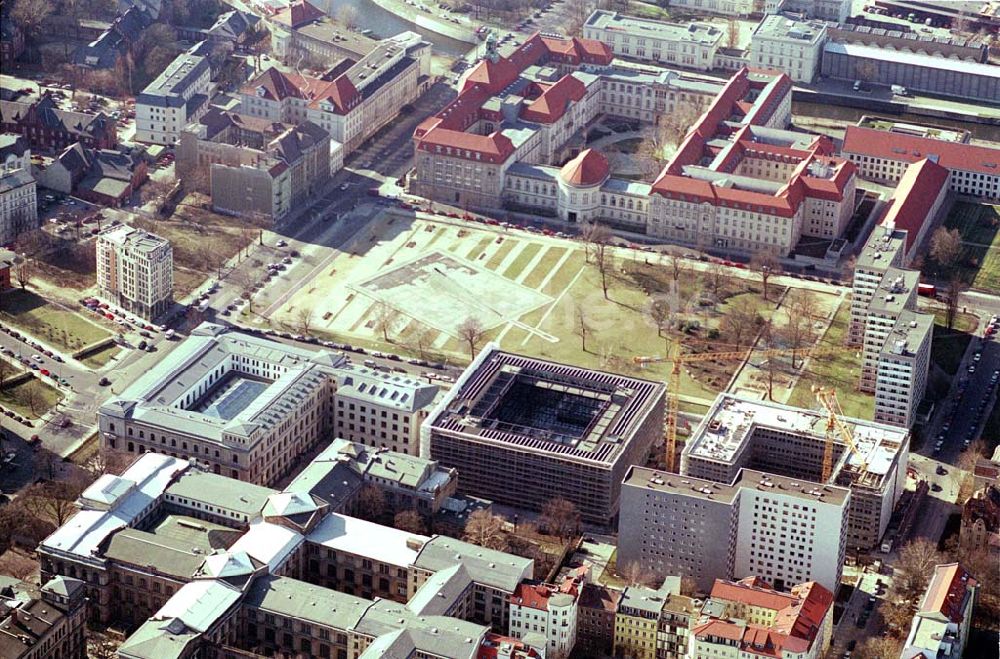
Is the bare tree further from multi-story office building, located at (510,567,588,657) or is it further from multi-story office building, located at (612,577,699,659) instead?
multi-story office building, located at (510,567,588,657)

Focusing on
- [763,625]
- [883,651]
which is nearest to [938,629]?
[883,651]

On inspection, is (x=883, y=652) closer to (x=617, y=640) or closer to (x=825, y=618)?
(x=825, y=618)

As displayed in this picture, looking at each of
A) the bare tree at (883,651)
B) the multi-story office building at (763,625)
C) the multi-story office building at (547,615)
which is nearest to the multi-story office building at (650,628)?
the multi-story office building at (763,625)

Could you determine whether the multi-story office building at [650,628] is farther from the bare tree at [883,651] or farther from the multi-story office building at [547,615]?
the bare tree at [883,651]

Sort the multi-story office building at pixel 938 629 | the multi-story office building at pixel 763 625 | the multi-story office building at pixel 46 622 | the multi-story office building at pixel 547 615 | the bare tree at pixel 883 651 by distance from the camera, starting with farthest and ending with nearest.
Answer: the bare tree at pixel 883 651
the multi-story office building at pixel 547 615
the multi-story office building at pixel 938 629
the multi-story office building at pixel 763 625
the multi-story office building at pixel 46 622

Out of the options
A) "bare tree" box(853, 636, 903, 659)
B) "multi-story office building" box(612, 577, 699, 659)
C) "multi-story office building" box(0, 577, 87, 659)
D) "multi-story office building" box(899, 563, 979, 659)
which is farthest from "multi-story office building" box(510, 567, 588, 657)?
"multi-story office building" box(0, 577, 87, 659)

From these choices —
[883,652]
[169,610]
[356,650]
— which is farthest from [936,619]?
[169,610]

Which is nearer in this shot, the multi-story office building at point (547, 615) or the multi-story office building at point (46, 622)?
the multi-story office building at point (46, 622)

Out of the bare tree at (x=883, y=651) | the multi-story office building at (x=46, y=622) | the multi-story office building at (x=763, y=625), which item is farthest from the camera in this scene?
the bare tree at (x=883, y=651)
